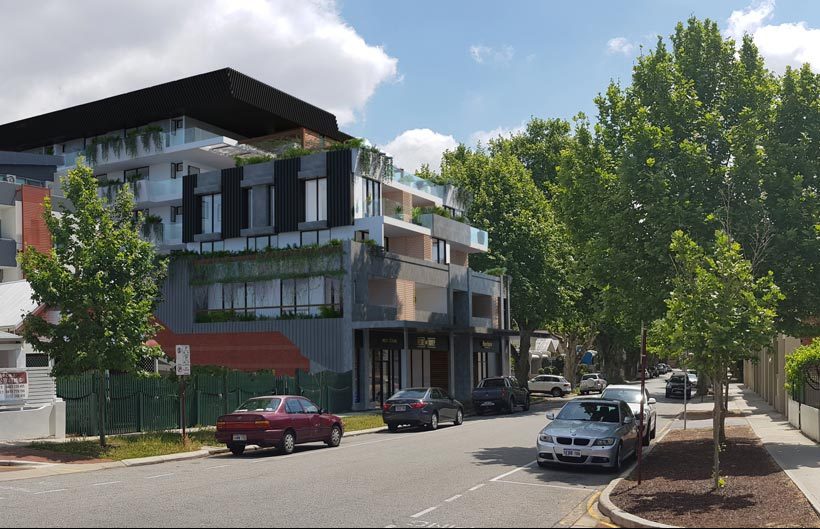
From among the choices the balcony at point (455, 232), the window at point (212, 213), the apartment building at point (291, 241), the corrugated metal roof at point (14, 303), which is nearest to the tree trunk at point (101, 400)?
the corrugated metal roof at point (14, 303)

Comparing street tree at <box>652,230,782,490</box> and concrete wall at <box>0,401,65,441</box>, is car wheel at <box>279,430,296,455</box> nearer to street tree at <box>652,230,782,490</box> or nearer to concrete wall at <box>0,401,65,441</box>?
concrete wall at <box>0,401,65,441</box>

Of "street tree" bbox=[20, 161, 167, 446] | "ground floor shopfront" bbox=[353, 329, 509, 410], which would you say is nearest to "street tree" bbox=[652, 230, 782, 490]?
"street tree" bbox=[20, 161, 167, 446]

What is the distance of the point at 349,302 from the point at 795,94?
22889 mm

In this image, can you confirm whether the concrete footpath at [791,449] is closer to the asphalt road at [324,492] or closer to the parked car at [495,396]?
the asphalt road at [324,492]

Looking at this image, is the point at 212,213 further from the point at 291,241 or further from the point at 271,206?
the point at 291,241

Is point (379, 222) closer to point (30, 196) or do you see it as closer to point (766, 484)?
point (30, 196)

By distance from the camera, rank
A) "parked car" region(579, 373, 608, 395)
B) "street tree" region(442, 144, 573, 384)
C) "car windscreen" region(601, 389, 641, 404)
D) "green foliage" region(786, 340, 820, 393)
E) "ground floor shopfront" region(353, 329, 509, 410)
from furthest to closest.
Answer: "parked car" region(579, 373, 608, 395) → "street tree" region(442, 144, 573, 384) → "ground floor shopfront" region(353, 329, 509, 410) → "car windscreen" region(601, 389, 641, 404) → "green foliage" region(786, 340, 820, 393)

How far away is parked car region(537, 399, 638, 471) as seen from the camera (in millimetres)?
17109

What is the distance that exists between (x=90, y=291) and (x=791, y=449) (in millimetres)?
18344

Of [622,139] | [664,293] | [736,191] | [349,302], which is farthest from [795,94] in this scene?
[349,302]

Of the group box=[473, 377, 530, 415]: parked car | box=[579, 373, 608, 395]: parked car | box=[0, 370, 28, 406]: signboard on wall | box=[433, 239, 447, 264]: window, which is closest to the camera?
box=[0, 370, 28, 406]: signboard on wall

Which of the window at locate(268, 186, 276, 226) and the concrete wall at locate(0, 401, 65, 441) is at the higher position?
A: the window at locate(268, 186, 276, 226)

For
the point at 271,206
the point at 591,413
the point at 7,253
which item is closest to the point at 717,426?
the point at 591,413

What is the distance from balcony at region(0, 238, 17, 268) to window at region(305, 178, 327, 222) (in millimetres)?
17043
